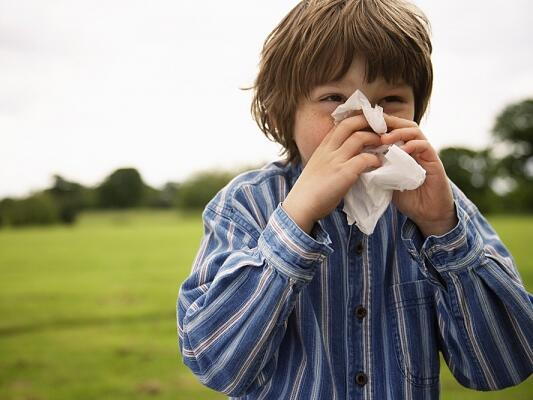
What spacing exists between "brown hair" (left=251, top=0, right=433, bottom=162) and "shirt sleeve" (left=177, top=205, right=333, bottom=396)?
33 cm

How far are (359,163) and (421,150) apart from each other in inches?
5.4

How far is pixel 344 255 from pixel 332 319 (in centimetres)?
15

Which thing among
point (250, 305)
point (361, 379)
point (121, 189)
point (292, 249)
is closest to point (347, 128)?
point (292, 249)

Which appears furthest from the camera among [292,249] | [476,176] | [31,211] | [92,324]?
[476,176]

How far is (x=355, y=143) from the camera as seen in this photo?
0.98 m

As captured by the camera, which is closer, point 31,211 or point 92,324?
point 92,324

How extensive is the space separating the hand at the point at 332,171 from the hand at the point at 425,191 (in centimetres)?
5

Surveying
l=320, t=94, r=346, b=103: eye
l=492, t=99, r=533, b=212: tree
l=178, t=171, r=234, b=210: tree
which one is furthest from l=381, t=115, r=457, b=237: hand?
l=492, t=99, r=533, b=212: tree

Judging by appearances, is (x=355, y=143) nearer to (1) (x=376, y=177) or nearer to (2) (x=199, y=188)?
(1) (x=376, y=177)

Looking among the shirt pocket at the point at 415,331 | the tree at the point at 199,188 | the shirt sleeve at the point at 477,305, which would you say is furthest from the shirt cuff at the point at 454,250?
the tree at the point at 199,188

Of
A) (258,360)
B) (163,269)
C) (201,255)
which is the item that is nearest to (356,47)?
(201,255)

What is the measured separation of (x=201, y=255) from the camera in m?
1.14

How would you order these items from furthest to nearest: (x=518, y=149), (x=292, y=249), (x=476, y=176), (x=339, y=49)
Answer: (x=518, y=149) < (x=476, y=176) < (x=339, y=49) < (x=292, y=249)

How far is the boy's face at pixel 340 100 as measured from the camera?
3.36ft
